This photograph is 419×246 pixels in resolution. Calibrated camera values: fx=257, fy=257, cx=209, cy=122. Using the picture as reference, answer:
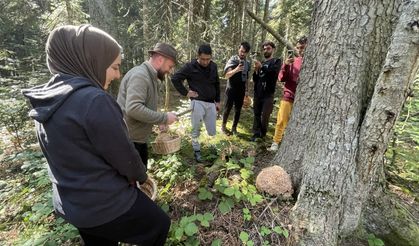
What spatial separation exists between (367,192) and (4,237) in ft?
14.6

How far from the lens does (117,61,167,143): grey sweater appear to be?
2.95 m

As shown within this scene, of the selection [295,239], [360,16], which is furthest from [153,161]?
[360,16]

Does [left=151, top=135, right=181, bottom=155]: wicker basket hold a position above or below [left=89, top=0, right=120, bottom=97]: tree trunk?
below

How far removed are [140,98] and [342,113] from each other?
7.39ft

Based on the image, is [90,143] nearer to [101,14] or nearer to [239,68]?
[239,68]

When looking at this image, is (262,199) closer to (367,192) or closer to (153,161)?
(367,192)

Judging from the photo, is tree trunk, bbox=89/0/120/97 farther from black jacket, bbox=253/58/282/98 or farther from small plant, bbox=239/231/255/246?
small plant, bbox=239/231/255/246

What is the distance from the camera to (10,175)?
521cm

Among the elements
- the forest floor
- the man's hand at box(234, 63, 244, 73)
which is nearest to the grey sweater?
the forest floor

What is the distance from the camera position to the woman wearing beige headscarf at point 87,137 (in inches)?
59.0

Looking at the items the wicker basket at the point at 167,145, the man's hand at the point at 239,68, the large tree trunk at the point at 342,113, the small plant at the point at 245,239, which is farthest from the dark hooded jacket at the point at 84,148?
the man's hand at the point at 239,68

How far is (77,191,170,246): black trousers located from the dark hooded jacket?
0.07 metres

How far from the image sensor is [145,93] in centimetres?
304

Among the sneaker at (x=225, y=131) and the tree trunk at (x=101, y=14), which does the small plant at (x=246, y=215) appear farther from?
the tree trunk at (x=101, y=14)
